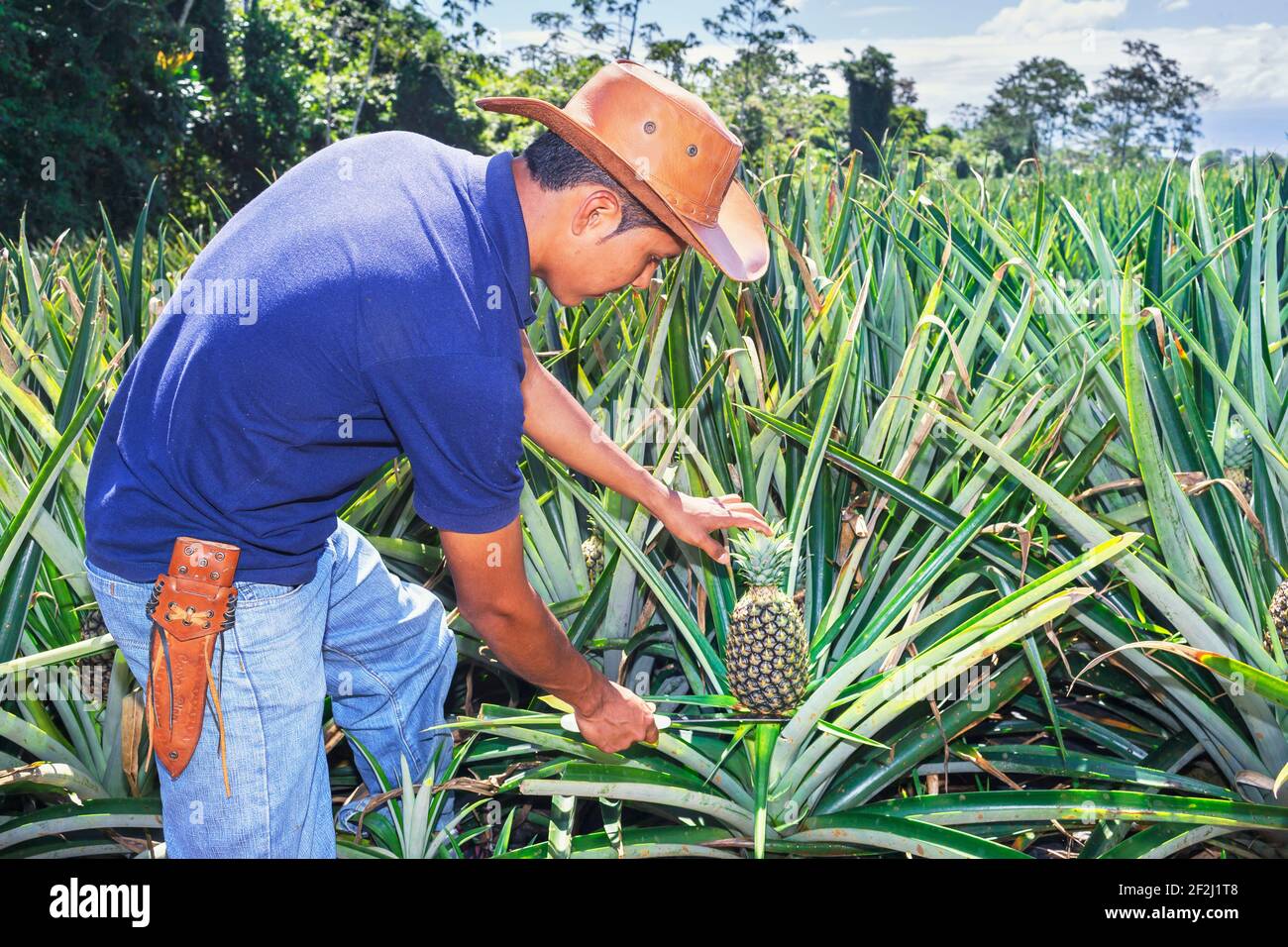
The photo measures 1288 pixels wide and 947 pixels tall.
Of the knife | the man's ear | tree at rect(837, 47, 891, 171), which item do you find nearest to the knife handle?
the knife

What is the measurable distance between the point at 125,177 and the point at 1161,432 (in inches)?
498

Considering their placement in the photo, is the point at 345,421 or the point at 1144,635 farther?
the point at 1144,635

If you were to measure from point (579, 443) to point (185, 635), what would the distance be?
802 mm

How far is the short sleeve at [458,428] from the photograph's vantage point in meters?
1.41

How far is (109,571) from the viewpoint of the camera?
5.25ft

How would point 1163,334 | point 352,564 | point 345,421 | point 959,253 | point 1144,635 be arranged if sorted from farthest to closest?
point 959,253 < point 1163,334 < point 352,564 < point 1144,635 < point 345,421

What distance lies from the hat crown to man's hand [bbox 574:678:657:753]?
2.61ft

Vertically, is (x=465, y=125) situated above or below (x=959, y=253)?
above

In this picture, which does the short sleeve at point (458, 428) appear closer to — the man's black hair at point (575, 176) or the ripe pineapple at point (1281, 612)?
the man's black hair at point (575, 176)

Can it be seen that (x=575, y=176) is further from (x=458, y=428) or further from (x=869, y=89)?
(x=869, y=89)

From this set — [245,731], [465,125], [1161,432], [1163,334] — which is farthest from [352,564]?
[465,125]

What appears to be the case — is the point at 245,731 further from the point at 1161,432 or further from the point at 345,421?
the point at 1161,432

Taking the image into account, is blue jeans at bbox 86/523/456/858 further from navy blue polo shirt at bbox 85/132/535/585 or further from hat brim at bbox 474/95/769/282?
hat brim at bbox 474/95/769/282

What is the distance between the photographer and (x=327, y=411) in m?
1.50
